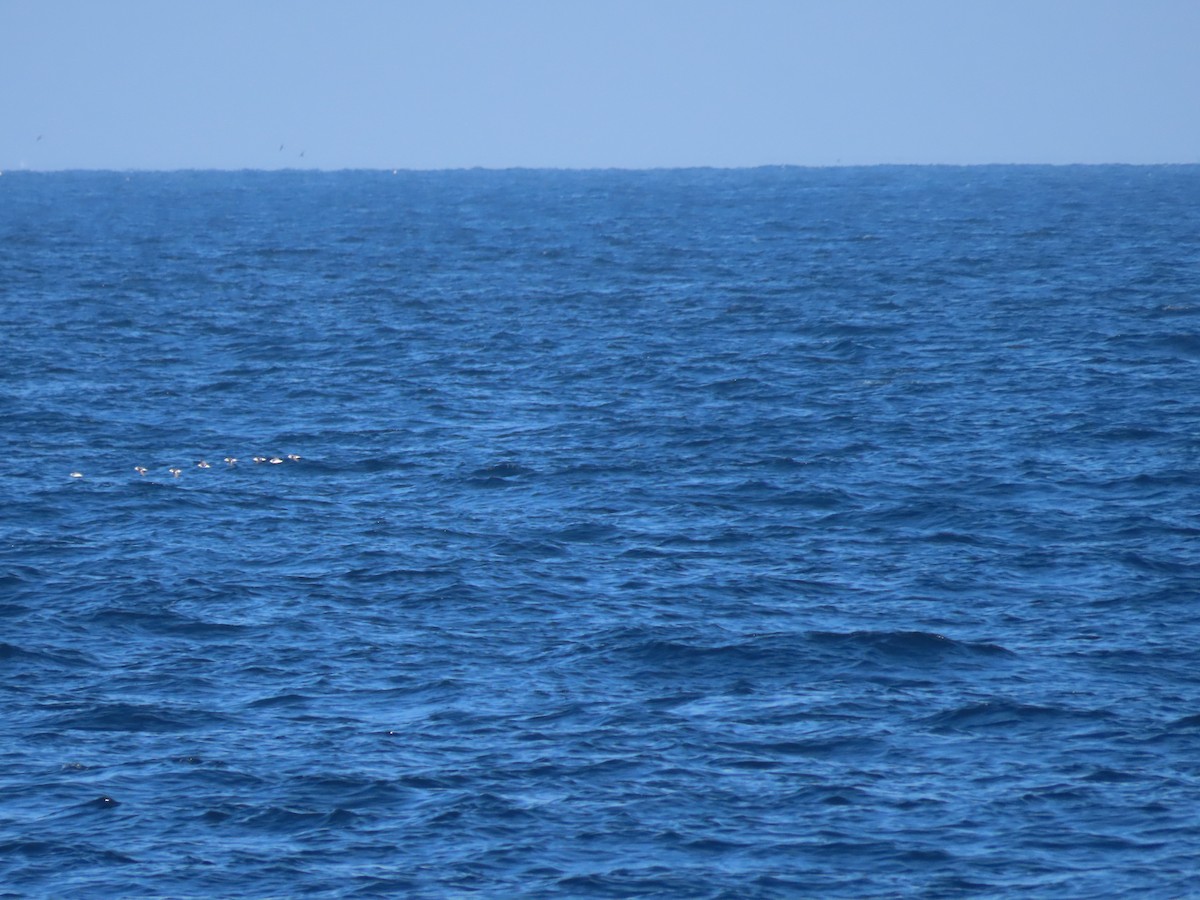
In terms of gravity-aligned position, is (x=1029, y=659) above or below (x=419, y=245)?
below

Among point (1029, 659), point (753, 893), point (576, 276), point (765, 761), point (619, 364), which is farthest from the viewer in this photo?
point (576, 276)

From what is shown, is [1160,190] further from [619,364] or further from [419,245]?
[619,364]

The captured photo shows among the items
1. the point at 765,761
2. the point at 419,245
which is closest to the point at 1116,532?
the point at 765,761

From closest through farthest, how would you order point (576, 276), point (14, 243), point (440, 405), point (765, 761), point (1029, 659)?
1. point (765, 761)
2. point (1029, 659)
3. point (440, 405)
4. point (576, 276)
5. point (14, 243)

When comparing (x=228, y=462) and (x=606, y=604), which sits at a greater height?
(x=228, y=462)

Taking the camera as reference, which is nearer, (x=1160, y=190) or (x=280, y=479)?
(x=280, y=479)

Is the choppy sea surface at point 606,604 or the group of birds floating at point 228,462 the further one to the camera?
the group of birds floating at point 228,462

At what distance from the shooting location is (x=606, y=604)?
35219mm

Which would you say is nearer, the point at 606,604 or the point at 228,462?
the point at 606,604

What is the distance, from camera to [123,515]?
4216 cm

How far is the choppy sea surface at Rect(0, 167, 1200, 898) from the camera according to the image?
24469 mm

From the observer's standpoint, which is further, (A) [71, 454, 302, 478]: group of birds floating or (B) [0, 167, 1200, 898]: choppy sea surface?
(A) [71, 454, 302, 478]: group of birds floating

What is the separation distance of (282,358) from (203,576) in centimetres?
2971

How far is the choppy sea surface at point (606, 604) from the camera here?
24.5 metres
